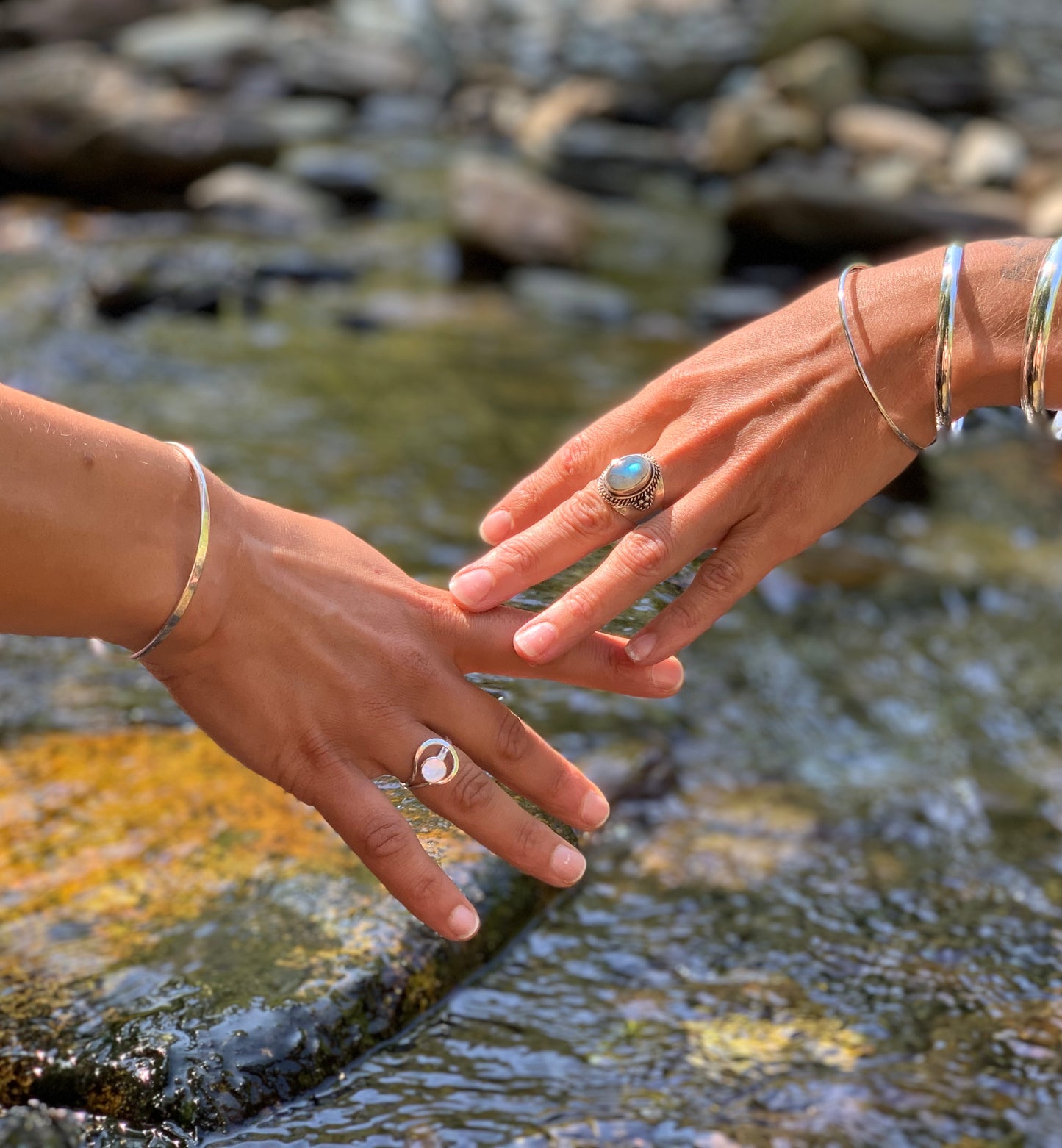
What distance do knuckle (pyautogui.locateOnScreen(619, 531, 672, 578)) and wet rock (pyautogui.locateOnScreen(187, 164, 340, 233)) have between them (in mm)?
8264

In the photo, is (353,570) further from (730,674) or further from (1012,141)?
(1012,141)

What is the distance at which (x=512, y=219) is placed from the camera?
8688mm

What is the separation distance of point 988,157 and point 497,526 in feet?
37.3

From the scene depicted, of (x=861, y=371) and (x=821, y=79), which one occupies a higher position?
(x=861, y=371)

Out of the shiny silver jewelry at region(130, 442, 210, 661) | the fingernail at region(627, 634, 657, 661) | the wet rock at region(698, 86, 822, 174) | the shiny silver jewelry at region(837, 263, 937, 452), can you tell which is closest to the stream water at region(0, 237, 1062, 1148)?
the fingernail at region(627, 634, 657, 661)

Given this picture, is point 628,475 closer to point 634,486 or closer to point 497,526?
point 634,486

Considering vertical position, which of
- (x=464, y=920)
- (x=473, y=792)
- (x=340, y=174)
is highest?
(x=473, y=792)

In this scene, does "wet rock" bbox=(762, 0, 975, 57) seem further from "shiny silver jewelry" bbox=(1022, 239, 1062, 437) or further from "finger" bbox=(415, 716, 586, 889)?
"finger" bbox=(415, 716, 586, 889)

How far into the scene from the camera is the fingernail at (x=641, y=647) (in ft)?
6.07

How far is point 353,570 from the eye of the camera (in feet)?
5.87

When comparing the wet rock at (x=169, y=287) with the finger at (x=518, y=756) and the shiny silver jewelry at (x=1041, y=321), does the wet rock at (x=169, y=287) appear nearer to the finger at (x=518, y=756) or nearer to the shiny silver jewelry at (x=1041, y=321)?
the finger at (x=518, y=756)

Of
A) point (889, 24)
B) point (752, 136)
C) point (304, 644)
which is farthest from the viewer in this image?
point (889, 24)

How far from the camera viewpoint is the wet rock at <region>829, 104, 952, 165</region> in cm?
1280

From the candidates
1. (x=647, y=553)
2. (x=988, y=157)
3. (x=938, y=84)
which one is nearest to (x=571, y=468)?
(x=647, y=553)
